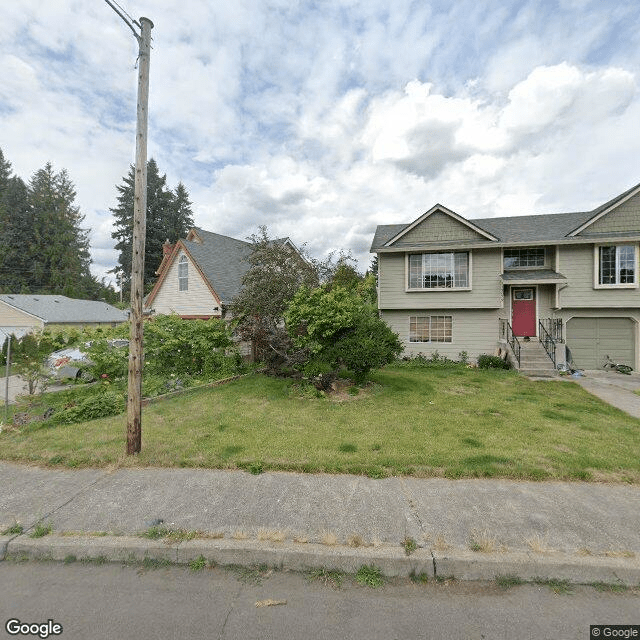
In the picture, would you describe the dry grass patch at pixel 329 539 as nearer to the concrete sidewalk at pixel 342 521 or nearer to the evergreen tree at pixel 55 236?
the concrete sidewalk at pixel 342 521

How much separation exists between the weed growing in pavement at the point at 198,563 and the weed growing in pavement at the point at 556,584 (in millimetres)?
3041

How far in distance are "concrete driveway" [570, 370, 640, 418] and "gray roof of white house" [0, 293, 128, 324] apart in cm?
3501

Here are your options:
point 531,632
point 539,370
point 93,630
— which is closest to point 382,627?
point 531,632

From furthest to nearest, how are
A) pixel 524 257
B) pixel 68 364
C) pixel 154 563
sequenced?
pixel 524 257
pixel 68 364
pixel 154 563

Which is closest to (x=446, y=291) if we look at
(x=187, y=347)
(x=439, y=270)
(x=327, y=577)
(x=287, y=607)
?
(x=439, y=270)

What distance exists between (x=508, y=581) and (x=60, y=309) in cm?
3652

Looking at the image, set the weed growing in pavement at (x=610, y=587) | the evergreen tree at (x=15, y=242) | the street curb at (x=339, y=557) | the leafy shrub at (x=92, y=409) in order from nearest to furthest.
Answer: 1. the weed growing in pavement at (x=610, y=587)
2. the street curb at (x=339, y=557)
3. the leafy shrub at (x=92, y=409)
4. the evergreen tree at (x=15, y=242)

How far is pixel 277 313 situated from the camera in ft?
34.8

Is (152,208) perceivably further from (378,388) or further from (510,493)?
(510,493)

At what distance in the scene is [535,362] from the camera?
12852 millimetres

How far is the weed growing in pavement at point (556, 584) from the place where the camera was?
8.89ft

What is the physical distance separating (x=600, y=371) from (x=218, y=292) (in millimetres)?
17880

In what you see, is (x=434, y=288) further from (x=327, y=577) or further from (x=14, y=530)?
(x=14, y=530)

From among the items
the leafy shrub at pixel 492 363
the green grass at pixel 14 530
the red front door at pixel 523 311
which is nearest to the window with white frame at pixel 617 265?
the red front door at pixel 523 311
